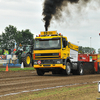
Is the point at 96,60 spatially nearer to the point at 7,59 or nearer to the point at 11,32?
the point at 7,59

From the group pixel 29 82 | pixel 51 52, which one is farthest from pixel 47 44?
pixel 29 82

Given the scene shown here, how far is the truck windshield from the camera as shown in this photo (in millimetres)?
17109

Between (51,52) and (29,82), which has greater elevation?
(51,52)

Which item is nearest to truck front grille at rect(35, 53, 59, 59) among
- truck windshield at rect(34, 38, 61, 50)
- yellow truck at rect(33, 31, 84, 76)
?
yellow truck at rect(33, 31, 84, 76)

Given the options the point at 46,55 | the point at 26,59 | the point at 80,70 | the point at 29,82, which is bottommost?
the point at 29,82

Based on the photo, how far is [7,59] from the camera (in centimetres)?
2967

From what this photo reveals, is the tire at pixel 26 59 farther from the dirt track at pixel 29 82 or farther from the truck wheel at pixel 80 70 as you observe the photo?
the dirt track at pixel 29 82

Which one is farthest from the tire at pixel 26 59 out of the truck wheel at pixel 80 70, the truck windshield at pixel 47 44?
the truck windshield at pixel 47 44

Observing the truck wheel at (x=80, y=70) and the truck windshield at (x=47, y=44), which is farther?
the truck wheel at (x=80, y=70)

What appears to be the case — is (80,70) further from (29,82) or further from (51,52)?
(29,82)

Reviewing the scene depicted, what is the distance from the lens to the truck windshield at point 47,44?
17109mm

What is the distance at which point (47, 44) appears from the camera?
17.3 m

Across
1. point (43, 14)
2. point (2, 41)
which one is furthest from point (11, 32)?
point (43, 14)

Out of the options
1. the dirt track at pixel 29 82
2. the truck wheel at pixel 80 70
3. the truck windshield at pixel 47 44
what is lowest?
the dirt track at pixel 29 82
